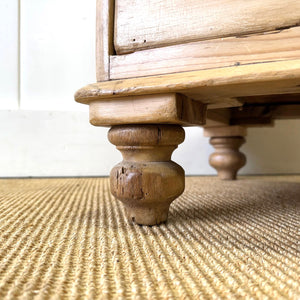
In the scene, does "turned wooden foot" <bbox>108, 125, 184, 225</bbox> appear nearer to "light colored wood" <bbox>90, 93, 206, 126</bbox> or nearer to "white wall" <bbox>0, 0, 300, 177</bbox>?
"light colored wood" <bbox>90, 93, 206, 126</bbox>

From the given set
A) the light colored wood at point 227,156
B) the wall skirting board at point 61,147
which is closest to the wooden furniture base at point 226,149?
the light colored wood at point 227,156

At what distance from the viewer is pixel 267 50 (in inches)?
14.6

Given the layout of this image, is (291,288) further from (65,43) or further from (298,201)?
(65,43)

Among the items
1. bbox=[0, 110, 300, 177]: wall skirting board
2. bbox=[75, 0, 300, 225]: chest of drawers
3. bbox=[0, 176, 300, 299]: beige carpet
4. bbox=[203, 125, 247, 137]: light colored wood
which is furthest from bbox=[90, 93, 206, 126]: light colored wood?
bbox=[0, 110, 300, 177]: wall skirting board

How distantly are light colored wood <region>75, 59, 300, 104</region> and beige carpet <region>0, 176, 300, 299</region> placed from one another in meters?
0.18

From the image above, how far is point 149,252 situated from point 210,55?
0.24 meters

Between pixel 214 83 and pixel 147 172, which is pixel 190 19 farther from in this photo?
pixel 147 172

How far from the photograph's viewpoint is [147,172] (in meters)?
0.41

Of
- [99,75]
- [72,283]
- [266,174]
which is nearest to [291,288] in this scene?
[72,283]

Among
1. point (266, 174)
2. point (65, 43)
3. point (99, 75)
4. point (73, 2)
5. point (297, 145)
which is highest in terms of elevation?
point (73, 2)

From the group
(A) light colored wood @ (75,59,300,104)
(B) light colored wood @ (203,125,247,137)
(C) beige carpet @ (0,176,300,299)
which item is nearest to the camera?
(C) beige carpet @ (0,176,300,299)

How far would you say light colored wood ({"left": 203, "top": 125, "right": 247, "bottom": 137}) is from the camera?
1.00 m

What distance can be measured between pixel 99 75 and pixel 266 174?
3.26ft

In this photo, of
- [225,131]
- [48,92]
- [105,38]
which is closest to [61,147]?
[48,92]
